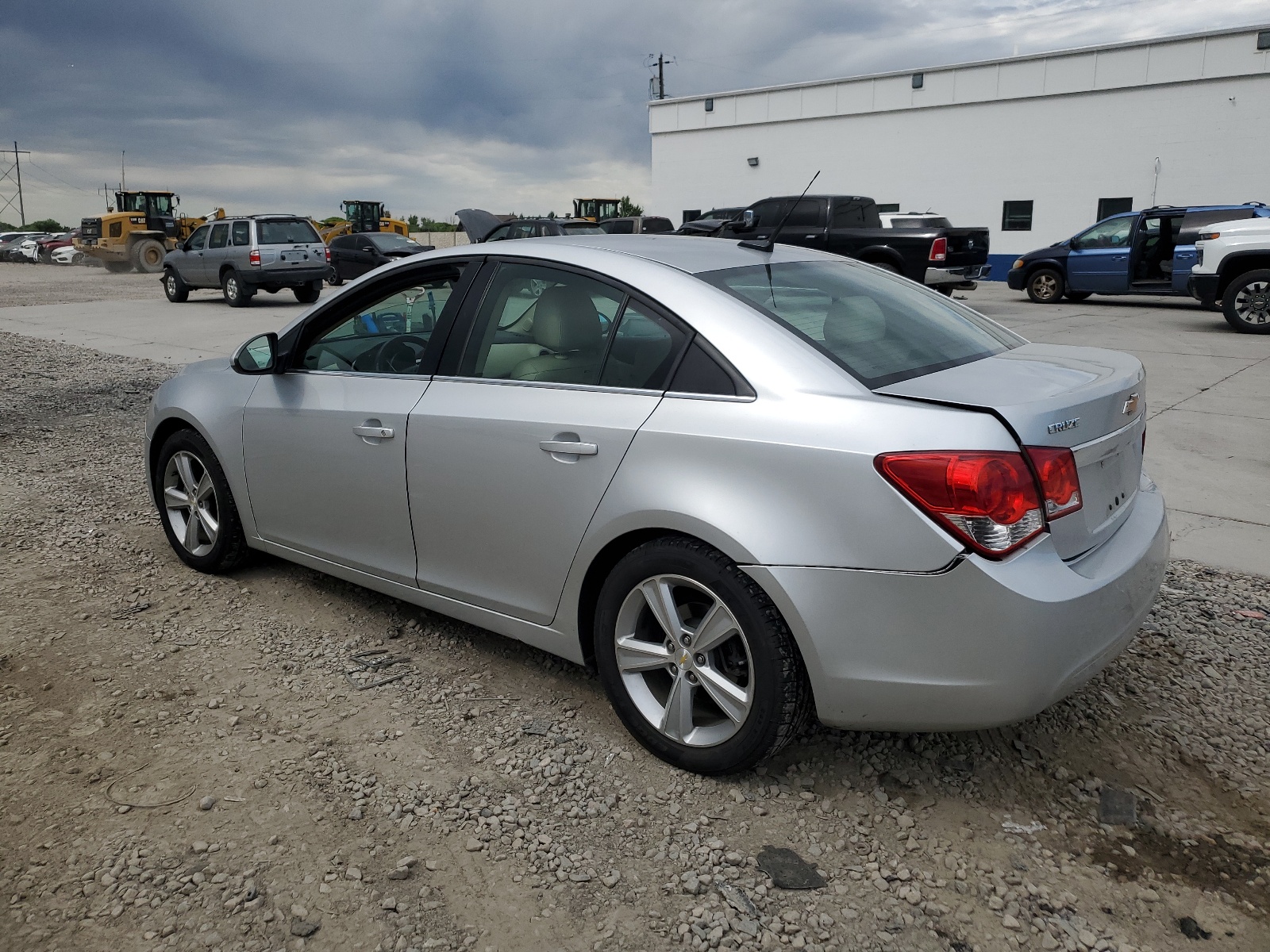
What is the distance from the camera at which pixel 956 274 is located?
55.0 ft

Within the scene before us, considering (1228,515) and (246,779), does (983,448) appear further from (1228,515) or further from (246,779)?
(1228,515)

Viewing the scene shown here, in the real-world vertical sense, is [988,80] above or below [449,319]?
above

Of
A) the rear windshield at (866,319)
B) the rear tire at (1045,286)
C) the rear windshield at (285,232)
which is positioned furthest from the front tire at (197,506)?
the rear tire at (1045,286)

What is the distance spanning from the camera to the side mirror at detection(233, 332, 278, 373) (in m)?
4.11

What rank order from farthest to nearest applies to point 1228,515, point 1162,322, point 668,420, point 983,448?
point 1162,322 → point 1228,515 → point 668,420 → point 983,448

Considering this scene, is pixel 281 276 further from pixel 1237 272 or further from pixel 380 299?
pixel 380 299

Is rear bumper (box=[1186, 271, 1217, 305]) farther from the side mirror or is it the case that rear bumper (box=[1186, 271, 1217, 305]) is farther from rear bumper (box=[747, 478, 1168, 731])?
the side mirror

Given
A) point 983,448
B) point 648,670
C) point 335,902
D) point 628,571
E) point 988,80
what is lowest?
point 335,902

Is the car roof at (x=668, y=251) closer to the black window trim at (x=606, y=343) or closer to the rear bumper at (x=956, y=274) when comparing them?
the black window trim at (x=606, y=343)

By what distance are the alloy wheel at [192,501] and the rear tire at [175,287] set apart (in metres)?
19.4

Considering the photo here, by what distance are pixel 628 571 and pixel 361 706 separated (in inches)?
45.8

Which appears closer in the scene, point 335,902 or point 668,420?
point 335,902

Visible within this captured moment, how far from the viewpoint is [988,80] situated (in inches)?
1147

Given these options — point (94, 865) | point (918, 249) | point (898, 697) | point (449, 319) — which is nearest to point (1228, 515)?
point (898, 697)
